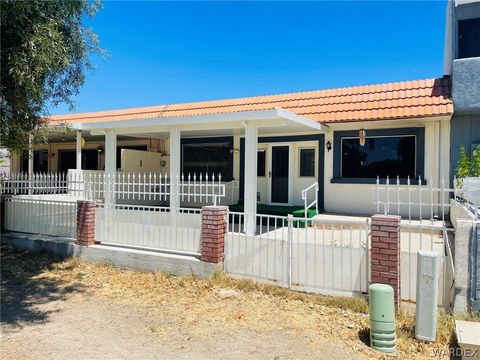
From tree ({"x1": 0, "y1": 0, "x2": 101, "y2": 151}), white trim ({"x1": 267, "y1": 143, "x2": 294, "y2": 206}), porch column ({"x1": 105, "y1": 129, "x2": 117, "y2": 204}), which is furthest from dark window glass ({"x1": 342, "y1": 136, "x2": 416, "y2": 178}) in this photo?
tree ({"x1": 0, "y1": 0, "x2": 101, "y2": 151})

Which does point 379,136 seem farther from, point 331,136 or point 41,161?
point 41,161

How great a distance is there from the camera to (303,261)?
227 inches

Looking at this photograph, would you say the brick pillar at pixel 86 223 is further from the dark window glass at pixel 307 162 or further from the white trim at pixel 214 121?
the dark window glass at pixel 307 162

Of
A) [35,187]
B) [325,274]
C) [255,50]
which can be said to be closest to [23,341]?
[325,274]

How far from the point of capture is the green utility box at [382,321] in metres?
4.11

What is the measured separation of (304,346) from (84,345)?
8.75 feet

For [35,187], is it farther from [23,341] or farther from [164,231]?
[23,341]

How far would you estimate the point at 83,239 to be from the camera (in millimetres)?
7898

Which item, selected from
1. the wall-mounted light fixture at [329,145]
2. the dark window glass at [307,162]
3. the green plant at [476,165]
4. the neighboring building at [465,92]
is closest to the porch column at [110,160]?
the dark window glass at [307,162]

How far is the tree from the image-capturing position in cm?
489

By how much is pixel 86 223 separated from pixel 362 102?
8.43 m

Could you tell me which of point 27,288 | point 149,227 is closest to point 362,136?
point 149,227

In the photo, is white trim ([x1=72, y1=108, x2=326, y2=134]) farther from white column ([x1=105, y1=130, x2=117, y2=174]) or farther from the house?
white column ([x1=105, y1=130, x2=117, y2=174])

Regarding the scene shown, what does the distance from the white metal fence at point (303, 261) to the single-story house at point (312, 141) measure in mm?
1630
